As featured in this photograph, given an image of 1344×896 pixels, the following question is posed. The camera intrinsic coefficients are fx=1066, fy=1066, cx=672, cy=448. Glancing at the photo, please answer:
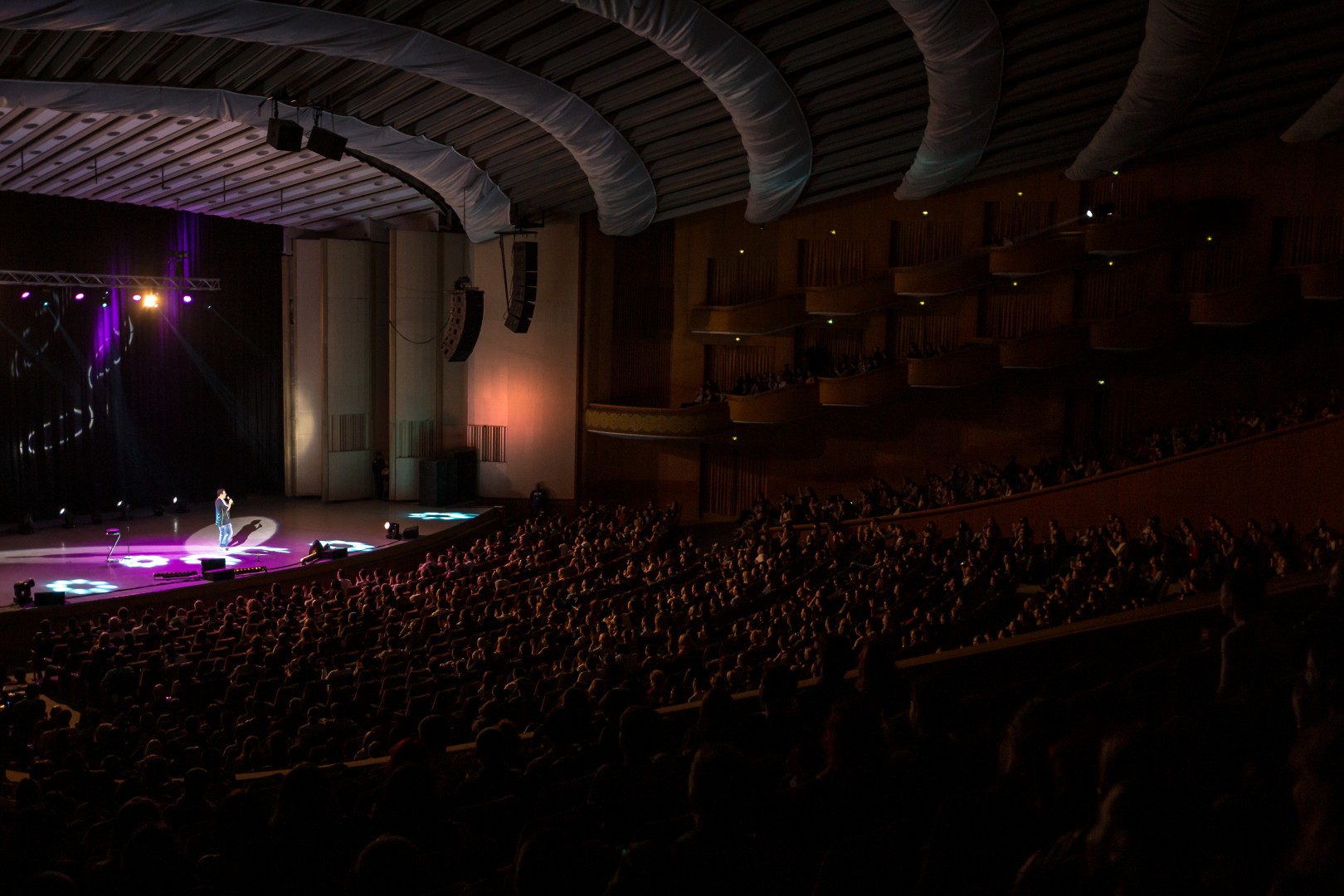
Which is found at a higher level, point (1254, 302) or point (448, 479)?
point (1254, 302)

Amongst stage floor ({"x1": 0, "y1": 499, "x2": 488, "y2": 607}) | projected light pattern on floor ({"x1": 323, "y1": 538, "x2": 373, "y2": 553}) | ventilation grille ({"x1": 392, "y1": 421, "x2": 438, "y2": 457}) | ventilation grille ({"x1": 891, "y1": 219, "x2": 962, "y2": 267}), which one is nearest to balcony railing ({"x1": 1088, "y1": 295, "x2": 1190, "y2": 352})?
ventilation grille ({"x1": 891, "y1": 219, "x2": 962, "y2": 267})

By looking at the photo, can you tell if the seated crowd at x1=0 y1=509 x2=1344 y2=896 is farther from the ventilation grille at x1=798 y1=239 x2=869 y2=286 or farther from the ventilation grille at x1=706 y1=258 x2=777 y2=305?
the ventilation grille at x1=706 y1=258 x2=777 y2=305

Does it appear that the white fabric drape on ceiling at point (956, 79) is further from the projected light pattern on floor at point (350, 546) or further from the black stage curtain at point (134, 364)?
the black stage curtain at point (134, 364)

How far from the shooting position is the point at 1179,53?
10.4m

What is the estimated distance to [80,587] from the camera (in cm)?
1296

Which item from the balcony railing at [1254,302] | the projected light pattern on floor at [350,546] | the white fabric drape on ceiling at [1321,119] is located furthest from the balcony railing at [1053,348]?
the projected light pattern on floor at [350,546]

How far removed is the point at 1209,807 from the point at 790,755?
0.99 metres

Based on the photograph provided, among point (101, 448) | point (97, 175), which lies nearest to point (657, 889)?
point (97, 175)

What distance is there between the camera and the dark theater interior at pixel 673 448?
7.93ft

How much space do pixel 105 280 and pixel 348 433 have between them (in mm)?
4663

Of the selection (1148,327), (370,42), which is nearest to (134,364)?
(370,42)

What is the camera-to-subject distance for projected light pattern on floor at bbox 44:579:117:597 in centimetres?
1264

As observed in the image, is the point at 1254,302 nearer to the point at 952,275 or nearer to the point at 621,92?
the point at 952,275

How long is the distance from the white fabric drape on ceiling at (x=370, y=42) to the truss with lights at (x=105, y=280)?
7610 millimetres
